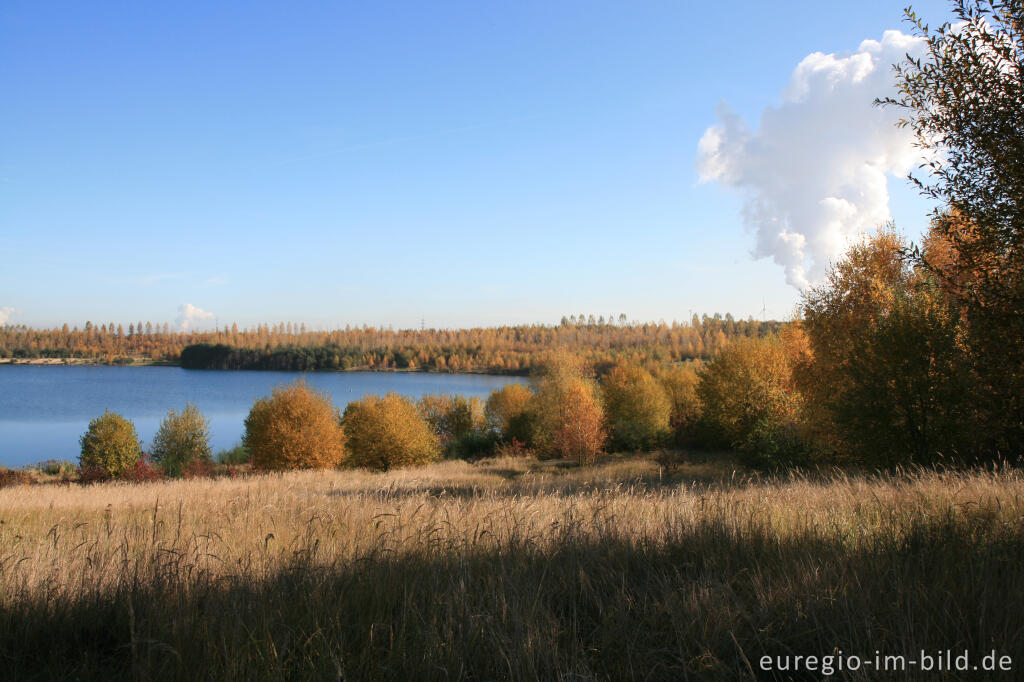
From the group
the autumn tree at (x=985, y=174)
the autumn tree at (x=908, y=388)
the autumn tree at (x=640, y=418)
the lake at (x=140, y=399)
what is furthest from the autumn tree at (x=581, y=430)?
the autumn tree at (x=985, y=174)

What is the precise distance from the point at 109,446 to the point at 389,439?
68.4 ft

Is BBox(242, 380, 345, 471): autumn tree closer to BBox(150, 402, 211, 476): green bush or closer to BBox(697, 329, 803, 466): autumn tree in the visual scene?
BBox(150, 402, 211, 476): green bush

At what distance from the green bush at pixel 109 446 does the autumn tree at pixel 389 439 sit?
1662 cm

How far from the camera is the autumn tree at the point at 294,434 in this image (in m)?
42.2

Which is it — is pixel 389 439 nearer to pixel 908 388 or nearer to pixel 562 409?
pixel 562 409

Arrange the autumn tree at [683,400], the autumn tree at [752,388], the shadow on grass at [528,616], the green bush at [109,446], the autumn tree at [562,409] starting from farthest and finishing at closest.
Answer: the autumn tree at [683,400] < the autumn tree at [562,409] < the green bush at [109,446] < the autumn tree at [752,388] < the shadow on grass at [528,616]

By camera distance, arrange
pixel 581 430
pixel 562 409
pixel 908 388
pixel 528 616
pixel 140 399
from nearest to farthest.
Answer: pixel 528 616 → pixel 908 388 → pixel 581 430 → pixel 562 409 → pixel 140 399

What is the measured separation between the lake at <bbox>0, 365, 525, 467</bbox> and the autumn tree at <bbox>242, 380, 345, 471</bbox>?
14531mm

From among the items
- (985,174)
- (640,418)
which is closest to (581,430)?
(640,418)

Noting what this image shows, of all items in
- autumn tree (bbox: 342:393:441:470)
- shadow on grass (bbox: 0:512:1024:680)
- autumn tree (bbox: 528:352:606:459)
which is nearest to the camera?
shadow on grass (bbox: 0:512:1024:680)

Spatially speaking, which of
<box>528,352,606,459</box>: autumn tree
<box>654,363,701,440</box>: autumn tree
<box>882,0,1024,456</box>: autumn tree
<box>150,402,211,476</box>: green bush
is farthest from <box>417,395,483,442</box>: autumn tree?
<box>882,0,1024,456</box>: autumn tree

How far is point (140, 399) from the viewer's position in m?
107

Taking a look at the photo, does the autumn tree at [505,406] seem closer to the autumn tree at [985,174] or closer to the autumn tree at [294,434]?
the autumn tree at [294,434]

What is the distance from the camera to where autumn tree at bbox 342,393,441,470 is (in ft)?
157
